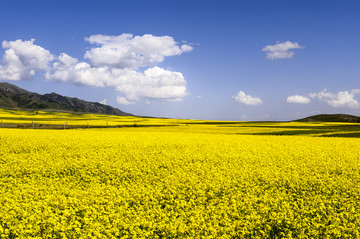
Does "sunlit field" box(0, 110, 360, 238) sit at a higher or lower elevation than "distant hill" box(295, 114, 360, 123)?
lower

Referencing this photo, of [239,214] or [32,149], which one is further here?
[32,149]

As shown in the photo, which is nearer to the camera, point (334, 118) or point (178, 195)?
point (178, 195)

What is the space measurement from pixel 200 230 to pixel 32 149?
19.6 meters

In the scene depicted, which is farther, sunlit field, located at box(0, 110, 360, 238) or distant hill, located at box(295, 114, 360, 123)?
distant hill, located at box(295, 114, 360, 123)

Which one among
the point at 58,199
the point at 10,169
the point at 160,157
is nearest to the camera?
the point at 58,199

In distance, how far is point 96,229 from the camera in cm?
866

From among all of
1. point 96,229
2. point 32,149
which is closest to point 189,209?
point 96,229

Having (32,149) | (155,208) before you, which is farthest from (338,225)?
(32,149)

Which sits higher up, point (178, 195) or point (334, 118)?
point (334, 118)

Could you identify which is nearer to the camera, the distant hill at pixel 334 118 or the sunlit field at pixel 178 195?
the sunlit field at pixel 178 195

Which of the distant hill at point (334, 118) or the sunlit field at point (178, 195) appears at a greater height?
the distant hill at point (334, 118)

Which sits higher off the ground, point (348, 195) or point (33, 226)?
point (348, 195)

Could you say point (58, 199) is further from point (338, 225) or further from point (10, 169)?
point (338, 225)

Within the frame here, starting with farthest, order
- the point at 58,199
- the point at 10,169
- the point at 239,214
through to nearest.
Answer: the point at 10,169
the point at 58,199
the point at 239,214
